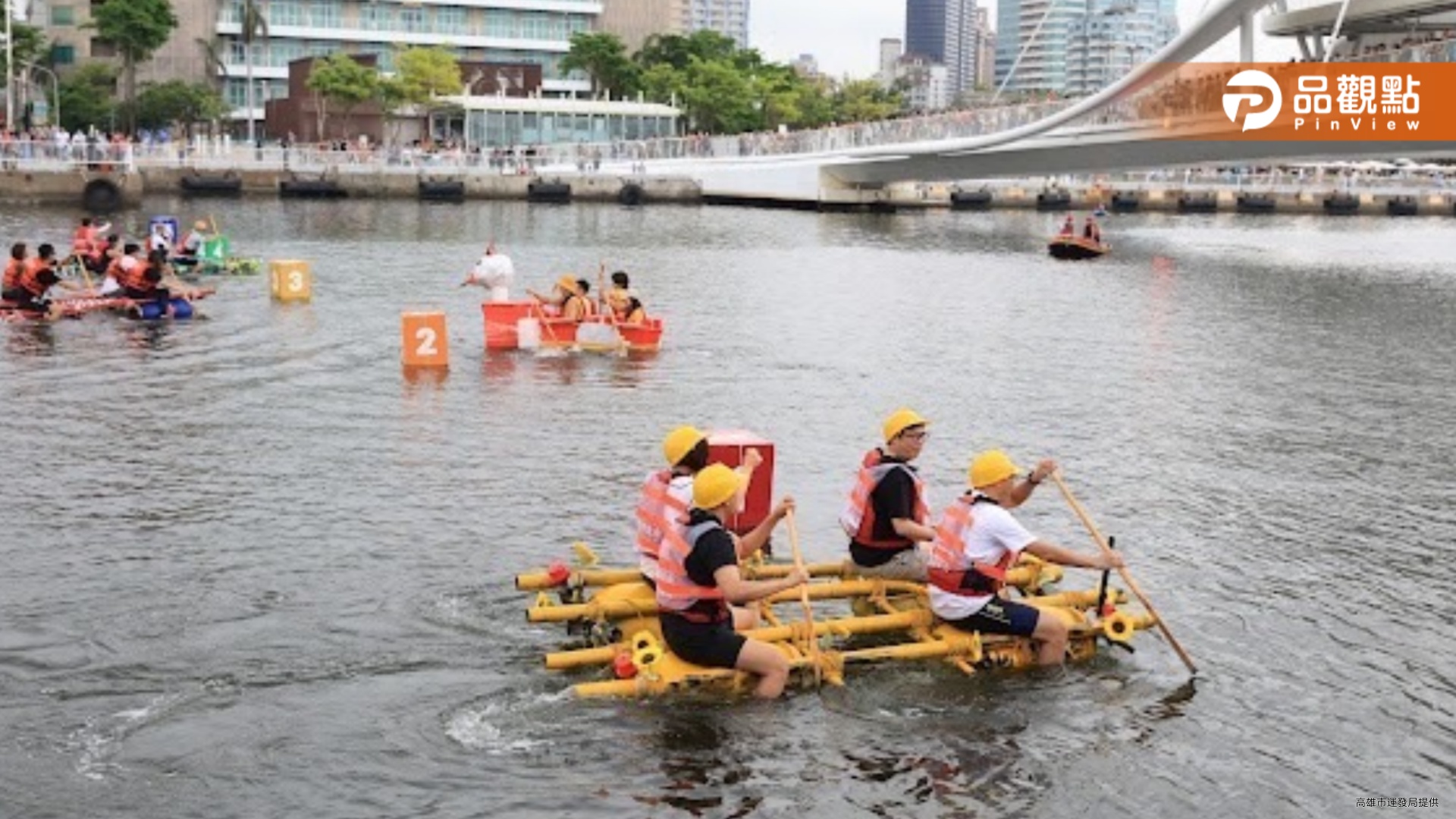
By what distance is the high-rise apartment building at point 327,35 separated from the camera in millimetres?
124125

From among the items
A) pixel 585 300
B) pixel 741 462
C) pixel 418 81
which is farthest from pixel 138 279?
pixel 418 81

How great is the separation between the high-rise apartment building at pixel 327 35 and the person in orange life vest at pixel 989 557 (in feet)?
395

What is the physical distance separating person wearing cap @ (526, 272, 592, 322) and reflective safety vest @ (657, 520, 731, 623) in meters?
17.6

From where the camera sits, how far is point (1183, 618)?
49.5 ft

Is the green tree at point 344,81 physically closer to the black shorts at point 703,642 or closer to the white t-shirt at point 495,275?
the white t-shirt at point 495,275

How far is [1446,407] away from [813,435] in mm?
12098

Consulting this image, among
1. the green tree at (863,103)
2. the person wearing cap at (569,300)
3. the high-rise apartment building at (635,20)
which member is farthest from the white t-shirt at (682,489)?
the high-rise apartment building at (635,20)

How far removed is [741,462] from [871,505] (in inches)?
59.2

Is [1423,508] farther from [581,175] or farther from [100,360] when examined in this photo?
[581,175]

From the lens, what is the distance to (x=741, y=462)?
14773mm

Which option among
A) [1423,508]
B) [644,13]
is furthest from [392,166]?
[1423,508]

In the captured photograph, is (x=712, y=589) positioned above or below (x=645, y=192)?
below

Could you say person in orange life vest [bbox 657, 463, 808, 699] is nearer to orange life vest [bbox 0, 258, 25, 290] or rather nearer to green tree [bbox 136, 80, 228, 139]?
orange life vest [bbox 0, 258, 25, 290]

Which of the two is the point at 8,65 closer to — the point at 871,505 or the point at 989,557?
the point at 871,505
